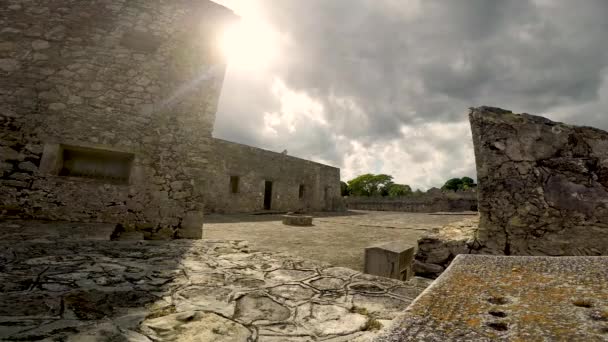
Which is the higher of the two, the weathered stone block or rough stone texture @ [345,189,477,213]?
rough stone texture @ [345,189,477,213]

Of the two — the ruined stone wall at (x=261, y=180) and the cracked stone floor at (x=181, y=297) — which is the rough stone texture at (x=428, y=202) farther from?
the cracked stone floor at (x=181, y=297)

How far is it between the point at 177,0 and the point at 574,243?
6.30m

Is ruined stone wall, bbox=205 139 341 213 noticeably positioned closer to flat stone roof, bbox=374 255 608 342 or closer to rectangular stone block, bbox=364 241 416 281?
rectangular stone block, bbox=364 241 416 281

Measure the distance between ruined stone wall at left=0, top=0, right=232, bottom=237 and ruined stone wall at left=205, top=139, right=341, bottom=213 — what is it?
6867mm

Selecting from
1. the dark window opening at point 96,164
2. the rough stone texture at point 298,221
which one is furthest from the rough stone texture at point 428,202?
the dark window opening at point 96,164

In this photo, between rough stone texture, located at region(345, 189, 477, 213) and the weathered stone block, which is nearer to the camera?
the weathered stone block

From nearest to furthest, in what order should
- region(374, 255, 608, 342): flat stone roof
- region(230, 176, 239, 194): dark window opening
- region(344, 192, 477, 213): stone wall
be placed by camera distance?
region(374, 255, 608, 342): flat stone roof < region(230, 176, 239, 194): dark window opening < region(344, 192, 477, 213): stone wall

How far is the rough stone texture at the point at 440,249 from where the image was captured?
2.92 meters

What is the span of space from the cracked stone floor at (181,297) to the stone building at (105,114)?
1399 millimetres

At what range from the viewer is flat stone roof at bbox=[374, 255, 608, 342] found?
79 cm

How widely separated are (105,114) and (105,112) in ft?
0.10

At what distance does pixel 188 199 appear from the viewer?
4445mm

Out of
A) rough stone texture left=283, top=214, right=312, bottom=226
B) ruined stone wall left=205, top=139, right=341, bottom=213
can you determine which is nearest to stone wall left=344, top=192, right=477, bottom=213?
ruined stone wall left=205, top=139, right=341, bottom=213

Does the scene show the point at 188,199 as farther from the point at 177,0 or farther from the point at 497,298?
the point at 497,298
